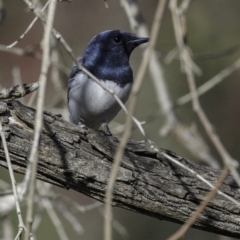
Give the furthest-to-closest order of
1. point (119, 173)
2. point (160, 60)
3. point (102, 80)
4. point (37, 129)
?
1. point (160, 60)
2. point (102, 80)
3. point (119, 173)
4. point (37, 129)

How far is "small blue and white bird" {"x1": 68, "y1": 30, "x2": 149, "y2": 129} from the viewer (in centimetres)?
431

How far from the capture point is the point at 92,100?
4.33 metres

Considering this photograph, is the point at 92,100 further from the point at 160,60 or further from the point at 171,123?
the point at 160,60

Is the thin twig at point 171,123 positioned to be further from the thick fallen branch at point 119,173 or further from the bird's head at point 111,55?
the thick fallen branch at point 119,173

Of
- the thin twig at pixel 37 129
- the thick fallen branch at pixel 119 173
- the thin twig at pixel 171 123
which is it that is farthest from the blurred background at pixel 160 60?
the thin twig at pixel 37 129

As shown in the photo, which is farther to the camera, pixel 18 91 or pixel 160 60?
pixel 160 60

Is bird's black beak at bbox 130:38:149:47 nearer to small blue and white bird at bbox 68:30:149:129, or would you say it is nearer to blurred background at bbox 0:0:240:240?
small blue and white bird at bbox 68:30:149:129

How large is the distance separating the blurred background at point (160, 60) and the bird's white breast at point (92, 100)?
1.93m

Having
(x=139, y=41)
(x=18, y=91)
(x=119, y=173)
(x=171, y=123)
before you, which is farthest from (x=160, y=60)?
(x=18, y=91)

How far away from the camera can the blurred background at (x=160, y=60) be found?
21.6 ft

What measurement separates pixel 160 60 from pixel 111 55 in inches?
78.0

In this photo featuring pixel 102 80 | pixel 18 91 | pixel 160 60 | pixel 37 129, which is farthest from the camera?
pixel 160 60

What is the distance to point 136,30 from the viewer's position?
4625 millimetres

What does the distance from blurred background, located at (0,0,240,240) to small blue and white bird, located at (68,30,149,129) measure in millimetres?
1864
